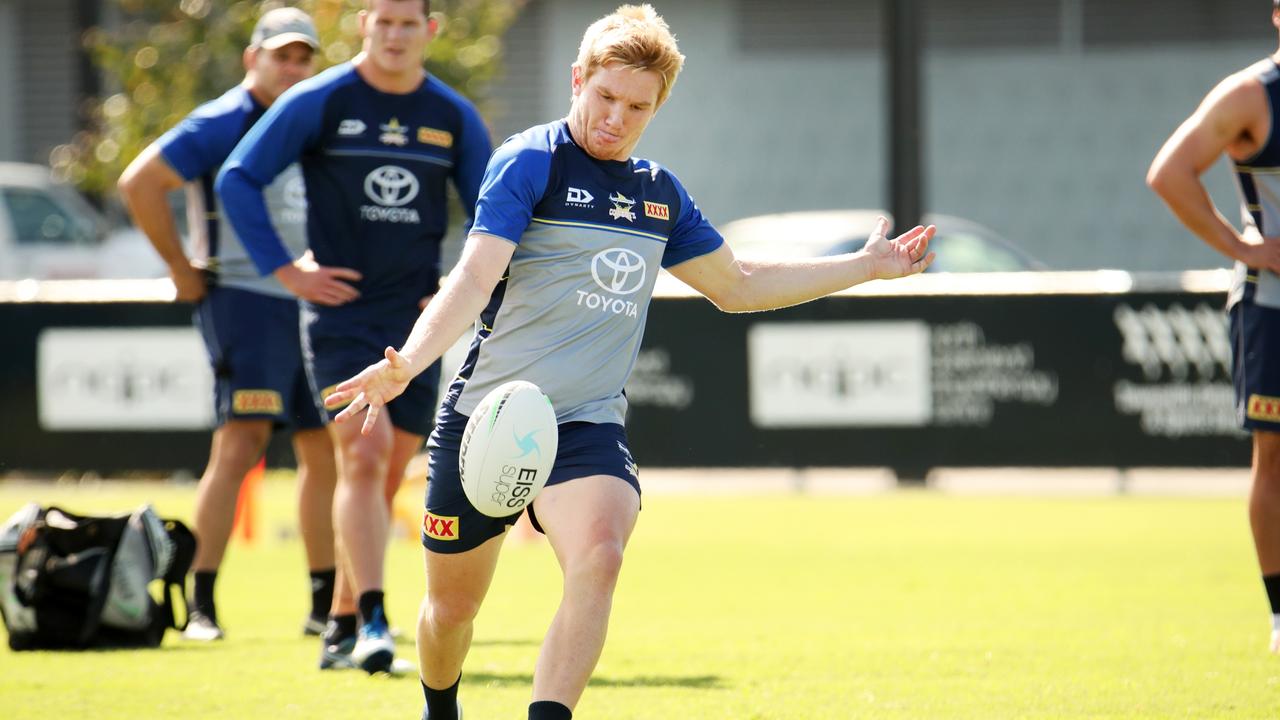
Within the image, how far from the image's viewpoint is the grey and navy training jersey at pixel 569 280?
15.3 feet

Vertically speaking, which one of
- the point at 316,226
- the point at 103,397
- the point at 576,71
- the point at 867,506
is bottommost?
the point at 867,506

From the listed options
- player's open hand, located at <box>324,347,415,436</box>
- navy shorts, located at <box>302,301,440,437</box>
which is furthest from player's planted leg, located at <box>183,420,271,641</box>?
player's open hand, located at <box>324,347,415,436</box>

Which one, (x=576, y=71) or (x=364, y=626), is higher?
(x=576, y=71)

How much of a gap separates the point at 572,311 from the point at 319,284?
7.11ft

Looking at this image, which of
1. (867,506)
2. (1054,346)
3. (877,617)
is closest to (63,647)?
(877,617)

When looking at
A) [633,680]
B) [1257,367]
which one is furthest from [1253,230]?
[633,680]

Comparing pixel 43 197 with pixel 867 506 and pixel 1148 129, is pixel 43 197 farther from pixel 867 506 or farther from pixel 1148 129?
pixel 1148 129

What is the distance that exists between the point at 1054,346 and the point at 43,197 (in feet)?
44.8

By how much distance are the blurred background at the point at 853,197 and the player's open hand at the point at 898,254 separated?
30.2 feet

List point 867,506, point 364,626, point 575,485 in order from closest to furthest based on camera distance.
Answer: point 575,485, point 364,626, point 867,506

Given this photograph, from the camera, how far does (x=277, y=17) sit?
25.4ft

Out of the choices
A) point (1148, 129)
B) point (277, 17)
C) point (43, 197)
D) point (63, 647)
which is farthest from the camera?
point (1148, 129)

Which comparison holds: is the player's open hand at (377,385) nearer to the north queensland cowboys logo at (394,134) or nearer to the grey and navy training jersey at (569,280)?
the grey and navy training jersey at (569,280)

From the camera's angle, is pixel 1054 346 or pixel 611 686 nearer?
pixel 611 686
